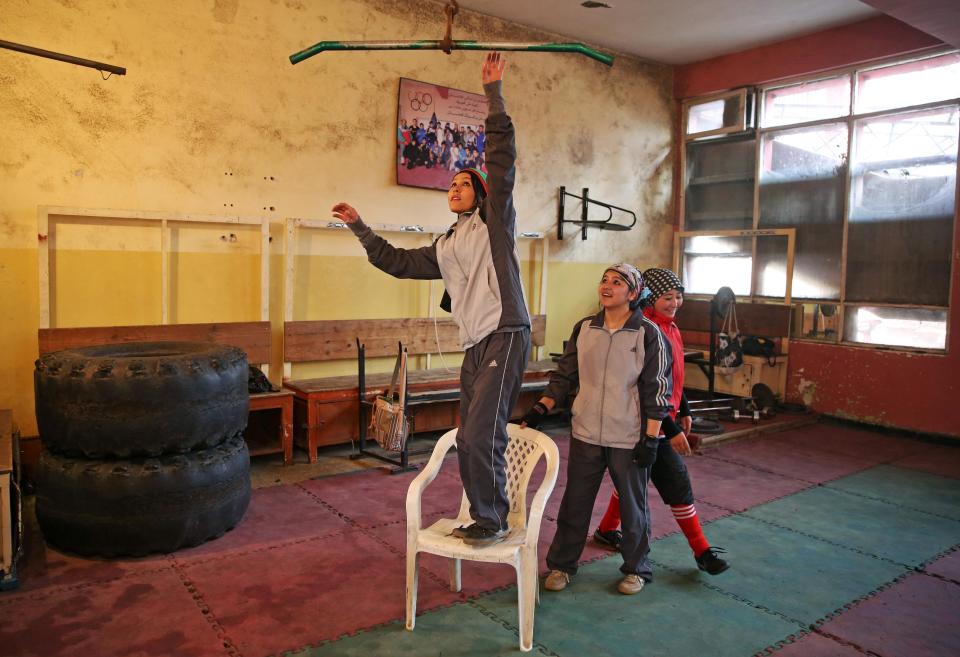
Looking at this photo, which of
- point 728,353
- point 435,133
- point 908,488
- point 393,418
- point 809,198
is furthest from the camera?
point 809,198

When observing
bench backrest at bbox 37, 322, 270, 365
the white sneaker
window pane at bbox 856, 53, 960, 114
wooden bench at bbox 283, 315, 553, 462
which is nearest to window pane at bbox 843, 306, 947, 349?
window pane at bbox 856, 53, 960, 114

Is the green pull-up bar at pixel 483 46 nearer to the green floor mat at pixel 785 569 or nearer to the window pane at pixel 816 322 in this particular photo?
the green floor mat at pixel 785 569

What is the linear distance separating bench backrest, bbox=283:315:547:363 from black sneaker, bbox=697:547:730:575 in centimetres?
324

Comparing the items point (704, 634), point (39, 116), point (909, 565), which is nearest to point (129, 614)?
point (704, 634)

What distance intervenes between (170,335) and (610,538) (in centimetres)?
340

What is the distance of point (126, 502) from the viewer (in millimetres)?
3580

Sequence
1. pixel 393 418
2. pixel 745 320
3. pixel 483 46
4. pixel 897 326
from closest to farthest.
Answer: pixel 483 46 → pixel 393 418 → pixel 897 326 → pixel 745 320

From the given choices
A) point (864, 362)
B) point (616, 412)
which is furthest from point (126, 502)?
point (864, 362)

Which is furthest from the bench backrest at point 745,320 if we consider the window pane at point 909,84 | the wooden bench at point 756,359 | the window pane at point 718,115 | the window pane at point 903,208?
the window pane at point 909,84

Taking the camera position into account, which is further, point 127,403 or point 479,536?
point 127,403

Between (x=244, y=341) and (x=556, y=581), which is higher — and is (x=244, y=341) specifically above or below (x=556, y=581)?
above

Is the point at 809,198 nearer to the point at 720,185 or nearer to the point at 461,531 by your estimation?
the point at 720,185

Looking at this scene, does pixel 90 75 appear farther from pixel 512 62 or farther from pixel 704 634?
pixel 704 634

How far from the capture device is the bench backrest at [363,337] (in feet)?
19.4
